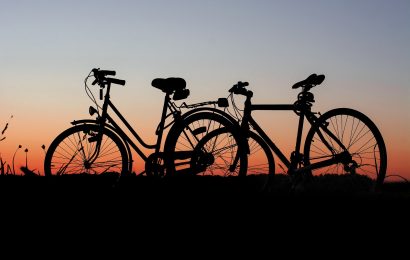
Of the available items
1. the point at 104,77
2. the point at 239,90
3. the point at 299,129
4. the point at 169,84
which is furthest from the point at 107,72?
the point at 299,129

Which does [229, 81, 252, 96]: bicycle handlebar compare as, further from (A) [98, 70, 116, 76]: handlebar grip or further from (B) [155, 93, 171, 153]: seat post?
(A) [98, 70, 116, 76]: handlebar grip

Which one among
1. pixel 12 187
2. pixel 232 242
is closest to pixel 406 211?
pixel 232 242

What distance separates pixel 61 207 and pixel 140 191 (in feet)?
4.02

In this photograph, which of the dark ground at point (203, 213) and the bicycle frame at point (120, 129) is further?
the bicycle frame at point (120, 129)

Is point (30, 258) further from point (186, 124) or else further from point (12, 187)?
point (186, 124)

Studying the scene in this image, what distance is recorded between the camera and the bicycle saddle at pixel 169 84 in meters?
6.79

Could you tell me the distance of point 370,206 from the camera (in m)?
5.43

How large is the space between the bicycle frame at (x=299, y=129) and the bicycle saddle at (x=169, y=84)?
836mm

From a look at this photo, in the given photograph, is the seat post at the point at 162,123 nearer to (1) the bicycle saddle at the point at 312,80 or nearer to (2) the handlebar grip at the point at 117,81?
(2) the handlebar grip at the point at 117,81

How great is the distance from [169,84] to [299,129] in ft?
5.54

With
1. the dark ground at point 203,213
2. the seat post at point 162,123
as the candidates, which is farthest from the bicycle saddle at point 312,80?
the seat post at point 162,123

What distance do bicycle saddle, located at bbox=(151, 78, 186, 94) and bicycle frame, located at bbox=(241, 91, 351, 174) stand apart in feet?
2.74

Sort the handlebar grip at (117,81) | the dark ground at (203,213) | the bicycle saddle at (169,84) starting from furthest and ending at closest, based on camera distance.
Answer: the handlebar grip at (117,81) < the bicycle saddle at (169,84) < the dark ground at (203,213)

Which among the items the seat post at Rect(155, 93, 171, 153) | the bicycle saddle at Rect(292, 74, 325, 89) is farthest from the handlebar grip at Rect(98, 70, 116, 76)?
the bicycle saddle at Rect(292, 74, 325, 89)
